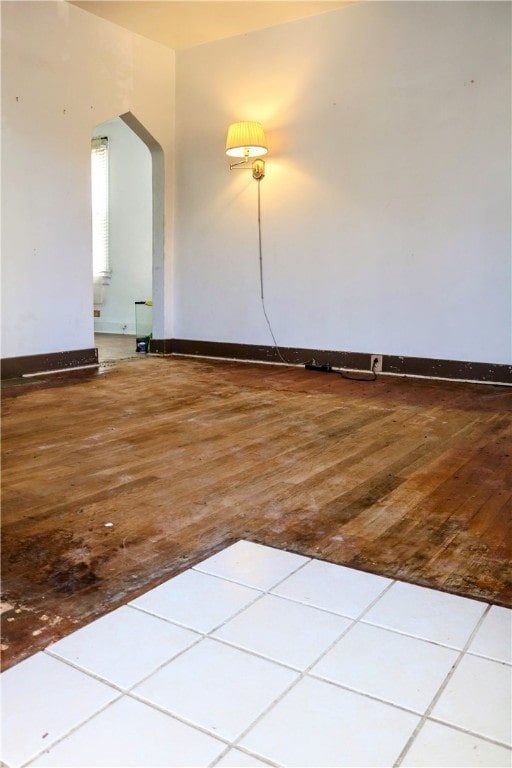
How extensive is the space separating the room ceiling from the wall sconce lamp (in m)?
0.85

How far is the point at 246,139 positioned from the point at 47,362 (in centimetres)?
252

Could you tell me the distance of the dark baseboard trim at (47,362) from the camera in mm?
4877

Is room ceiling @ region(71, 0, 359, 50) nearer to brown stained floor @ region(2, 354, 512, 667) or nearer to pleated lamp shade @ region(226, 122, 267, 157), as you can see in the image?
pleated lamp shade @ region(226, 122, 267, 157)

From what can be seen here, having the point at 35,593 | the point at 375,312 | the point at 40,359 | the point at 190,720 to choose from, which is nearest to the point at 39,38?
the point at 40,359

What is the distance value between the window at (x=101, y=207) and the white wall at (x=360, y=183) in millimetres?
2419

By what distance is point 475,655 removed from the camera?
4.31 ft

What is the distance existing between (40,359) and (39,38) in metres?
2.44

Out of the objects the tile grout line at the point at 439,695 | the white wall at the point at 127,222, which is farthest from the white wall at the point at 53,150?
the tile grout line at the point at 439,695

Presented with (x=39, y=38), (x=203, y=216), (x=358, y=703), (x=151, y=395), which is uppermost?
(x=39, y=38)

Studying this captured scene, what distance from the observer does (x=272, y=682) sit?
1206 millimetres

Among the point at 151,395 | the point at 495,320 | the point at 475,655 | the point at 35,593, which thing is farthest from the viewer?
the point at 495,320

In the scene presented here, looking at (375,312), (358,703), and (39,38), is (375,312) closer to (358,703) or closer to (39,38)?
(39,38)

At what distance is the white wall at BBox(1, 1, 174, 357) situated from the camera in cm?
471

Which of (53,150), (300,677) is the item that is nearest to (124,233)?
(53,150)
